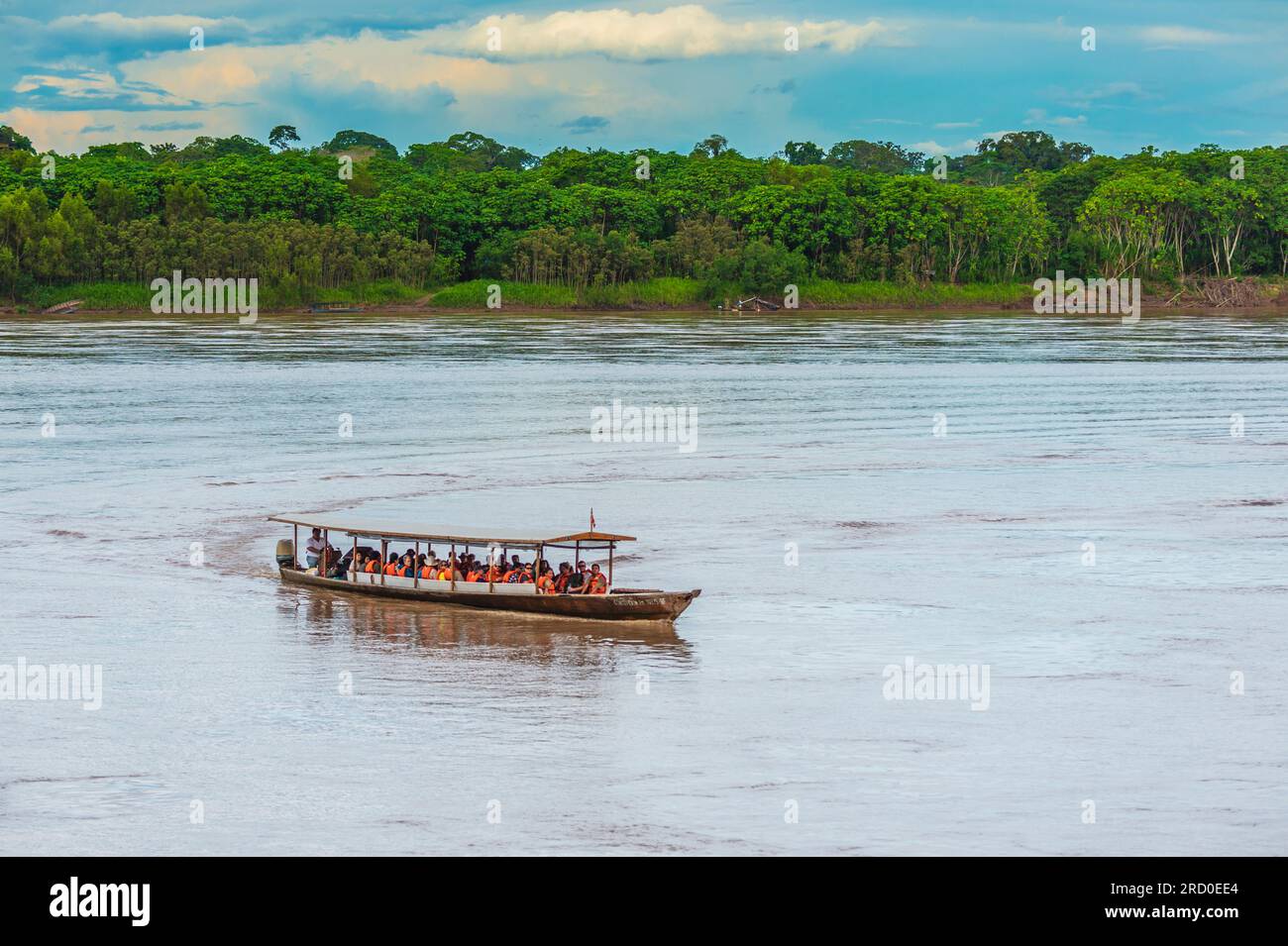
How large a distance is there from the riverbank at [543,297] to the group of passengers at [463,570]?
142169 mm

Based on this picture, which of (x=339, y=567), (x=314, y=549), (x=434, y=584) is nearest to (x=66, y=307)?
(x=314, y=549)

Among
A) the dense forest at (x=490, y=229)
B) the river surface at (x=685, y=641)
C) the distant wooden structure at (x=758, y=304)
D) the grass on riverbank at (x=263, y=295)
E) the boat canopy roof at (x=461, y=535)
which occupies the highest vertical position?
the dense forest at (x=490, y=229)

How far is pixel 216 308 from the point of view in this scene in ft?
615

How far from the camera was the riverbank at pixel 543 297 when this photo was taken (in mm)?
177500

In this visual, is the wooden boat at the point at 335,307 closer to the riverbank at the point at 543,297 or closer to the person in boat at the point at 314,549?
the riverbank at the point at 543,297

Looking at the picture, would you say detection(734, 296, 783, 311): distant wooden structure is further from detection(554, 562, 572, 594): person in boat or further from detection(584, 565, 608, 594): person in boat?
detection(584, 565, 608, 594): person in boat

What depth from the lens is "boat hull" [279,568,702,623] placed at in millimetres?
36094

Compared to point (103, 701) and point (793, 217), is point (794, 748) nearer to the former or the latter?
point (103, 701)

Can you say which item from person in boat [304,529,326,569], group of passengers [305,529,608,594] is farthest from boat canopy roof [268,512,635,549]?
group of passengers [305,529,608,594]

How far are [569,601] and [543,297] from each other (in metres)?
156

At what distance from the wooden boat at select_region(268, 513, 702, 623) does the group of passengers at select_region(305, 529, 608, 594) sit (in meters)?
0.14

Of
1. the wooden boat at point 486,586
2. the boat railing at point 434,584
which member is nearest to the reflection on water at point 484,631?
the wooden boat at point 486,586

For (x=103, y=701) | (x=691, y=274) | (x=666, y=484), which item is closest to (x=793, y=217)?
(x=691, y=274)

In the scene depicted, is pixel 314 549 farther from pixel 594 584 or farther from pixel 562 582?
pixel 594 584
